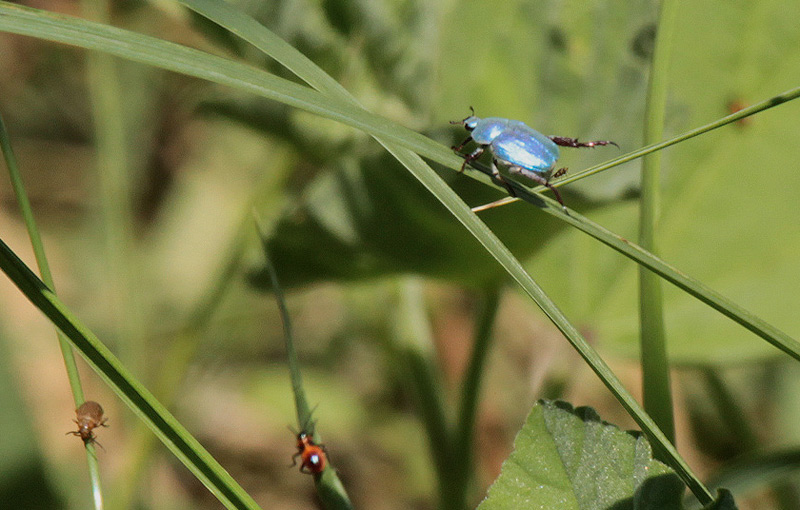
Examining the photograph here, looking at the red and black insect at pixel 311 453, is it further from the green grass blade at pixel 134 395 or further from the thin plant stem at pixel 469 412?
the thin plant stem at pixel 469 412

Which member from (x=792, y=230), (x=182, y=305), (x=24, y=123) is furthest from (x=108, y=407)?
(x=792, y=230)

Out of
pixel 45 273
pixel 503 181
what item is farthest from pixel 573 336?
pixel 45 273

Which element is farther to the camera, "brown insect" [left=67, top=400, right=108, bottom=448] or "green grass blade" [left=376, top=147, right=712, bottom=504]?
"brown insect" [left=67, top=400, right=108, bottom=448]

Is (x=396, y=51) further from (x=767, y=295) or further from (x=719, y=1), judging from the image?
(x=767, y=295)

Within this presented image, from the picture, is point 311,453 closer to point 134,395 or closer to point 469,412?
point 134,395

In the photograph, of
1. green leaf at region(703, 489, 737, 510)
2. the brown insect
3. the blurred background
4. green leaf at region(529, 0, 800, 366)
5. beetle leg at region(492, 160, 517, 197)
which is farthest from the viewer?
green leaf at region(529, 0, 800, 366)

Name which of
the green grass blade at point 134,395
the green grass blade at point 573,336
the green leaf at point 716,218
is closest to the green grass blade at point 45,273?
the green grass blade at point 134,395

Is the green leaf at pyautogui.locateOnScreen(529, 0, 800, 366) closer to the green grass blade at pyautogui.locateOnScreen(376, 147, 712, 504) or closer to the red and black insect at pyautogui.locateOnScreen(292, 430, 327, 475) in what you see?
the red and black insect at pyautogui.locateOnScreen(292, 430, 327, 475)

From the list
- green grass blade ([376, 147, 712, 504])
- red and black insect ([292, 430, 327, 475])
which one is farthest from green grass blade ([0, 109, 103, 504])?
green grass blade ([376, 147, 712, 504])
